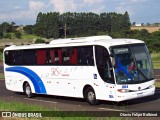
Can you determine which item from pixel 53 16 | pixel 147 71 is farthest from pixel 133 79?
pixel 53 16

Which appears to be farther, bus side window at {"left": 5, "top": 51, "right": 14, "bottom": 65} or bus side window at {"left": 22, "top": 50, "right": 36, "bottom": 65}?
bus side window at {"left": 5, "top": 51, "right": 14, "bottom": 65}

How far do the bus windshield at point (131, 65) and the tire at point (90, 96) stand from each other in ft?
5.39

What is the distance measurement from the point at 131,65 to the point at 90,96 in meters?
2.28

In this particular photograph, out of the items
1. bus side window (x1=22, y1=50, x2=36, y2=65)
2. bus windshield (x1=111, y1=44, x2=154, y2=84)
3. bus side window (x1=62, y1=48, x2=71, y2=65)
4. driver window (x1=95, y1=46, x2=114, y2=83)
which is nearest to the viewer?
bus windshield (x1=111, y1=44, x2=154, y2=84)

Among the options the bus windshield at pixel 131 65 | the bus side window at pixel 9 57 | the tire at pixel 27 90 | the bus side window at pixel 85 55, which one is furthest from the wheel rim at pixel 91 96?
the bus side window at pixel 9 57

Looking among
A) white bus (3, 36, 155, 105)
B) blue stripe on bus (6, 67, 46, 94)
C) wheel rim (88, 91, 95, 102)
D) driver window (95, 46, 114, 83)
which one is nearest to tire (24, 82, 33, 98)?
white bus (3, 36, 155, 105)

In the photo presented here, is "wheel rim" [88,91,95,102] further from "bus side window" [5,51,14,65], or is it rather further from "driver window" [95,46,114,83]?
"bus side window" [5,51,14,65]

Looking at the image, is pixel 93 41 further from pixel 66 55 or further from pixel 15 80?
pixel 15 80

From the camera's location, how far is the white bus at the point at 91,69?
16141mm

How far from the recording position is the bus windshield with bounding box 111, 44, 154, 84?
1611cm

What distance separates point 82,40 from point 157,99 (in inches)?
163

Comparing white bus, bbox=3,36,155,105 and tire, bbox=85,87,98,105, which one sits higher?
white bus, bbox=3,36,155,105

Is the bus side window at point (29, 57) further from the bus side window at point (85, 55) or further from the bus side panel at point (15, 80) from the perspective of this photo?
the bus side window at point (85, 55)

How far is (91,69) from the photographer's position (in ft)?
56.8
